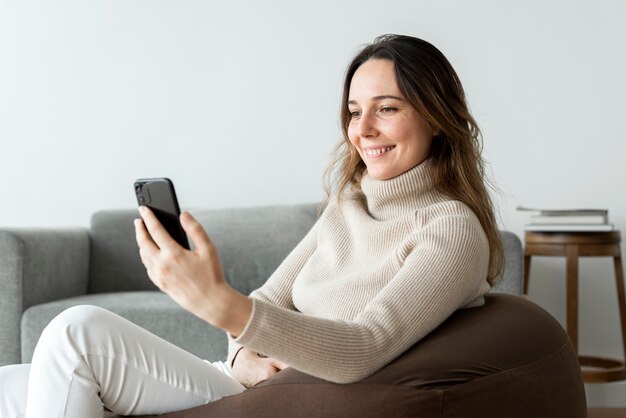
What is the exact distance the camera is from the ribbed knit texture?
3.88 ft

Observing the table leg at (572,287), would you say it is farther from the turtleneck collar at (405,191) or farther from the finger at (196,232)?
the finger at (196,232)

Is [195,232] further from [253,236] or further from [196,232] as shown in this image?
[253,236]

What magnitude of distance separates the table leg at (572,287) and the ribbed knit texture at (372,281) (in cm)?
125

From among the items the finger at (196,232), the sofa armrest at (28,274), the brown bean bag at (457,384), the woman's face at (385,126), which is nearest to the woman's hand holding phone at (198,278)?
the finger at (196,232)

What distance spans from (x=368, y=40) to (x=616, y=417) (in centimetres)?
174

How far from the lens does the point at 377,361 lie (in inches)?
49.5

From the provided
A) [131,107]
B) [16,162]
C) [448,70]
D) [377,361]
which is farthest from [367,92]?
[16,162]

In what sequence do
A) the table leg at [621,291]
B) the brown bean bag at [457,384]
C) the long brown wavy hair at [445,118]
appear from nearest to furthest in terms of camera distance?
the brown bean bag at [457,384] < the long brown wavy hair at [445,118] < the table leg at [621,291]

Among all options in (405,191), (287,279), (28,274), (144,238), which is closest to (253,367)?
(287,279)

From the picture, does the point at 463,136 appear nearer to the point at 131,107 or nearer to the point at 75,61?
the point at 131,107

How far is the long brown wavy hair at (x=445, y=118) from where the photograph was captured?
1.59 metres

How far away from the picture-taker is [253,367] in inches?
64.6

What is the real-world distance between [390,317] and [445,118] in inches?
20.4

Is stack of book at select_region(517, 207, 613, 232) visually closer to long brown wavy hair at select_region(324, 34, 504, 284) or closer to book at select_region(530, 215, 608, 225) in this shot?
book at select_region(530, 215, 608, 225)
